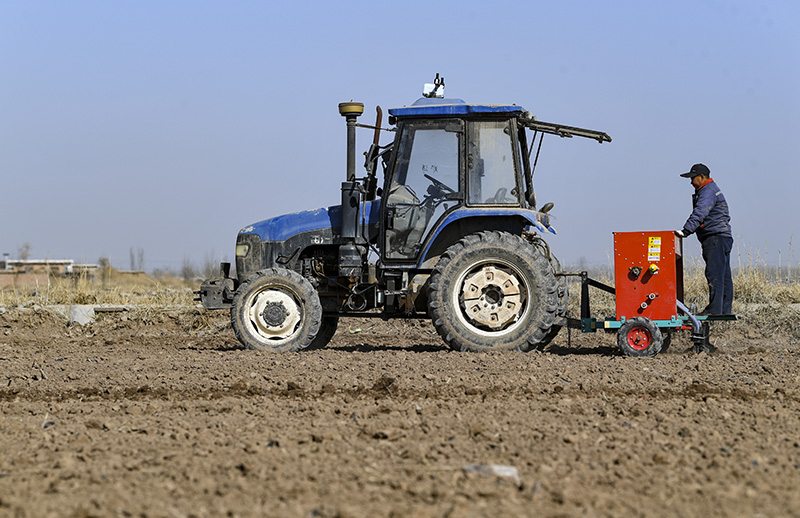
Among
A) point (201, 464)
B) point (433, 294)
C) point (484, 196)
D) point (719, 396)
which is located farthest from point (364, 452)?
point (484, 196)

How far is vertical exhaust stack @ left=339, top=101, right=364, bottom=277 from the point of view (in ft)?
27.1

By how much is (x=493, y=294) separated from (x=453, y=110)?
1.77 meters

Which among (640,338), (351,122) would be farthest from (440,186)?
(640,338)

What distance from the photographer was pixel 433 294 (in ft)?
25.4

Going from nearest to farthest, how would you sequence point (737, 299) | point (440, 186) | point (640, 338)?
point (640, 338)
point (440, 186)
point (737, 299)

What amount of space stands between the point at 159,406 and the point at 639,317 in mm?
4352

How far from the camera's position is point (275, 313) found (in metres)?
8.23

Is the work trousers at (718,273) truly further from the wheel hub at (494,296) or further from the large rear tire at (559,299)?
the wheel hub at (494,296)

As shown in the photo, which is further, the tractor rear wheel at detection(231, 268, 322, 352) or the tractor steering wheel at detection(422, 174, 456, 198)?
the tractor rear wheel at detection(231, 268, 322, 352)

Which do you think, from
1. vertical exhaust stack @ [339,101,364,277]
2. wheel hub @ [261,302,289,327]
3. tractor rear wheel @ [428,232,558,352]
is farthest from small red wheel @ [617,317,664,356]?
wheel hub @ [261,302,289,327]

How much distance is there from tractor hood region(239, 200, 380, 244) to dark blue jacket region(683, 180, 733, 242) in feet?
10.2

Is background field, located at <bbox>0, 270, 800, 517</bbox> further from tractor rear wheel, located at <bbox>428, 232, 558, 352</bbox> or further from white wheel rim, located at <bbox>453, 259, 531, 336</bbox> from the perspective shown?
white wheel rim, located at <bbox>453, 259, 531, 336</bbox>

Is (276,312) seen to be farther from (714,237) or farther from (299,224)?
(714,237)

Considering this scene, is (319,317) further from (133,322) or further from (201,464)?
(133,322)
